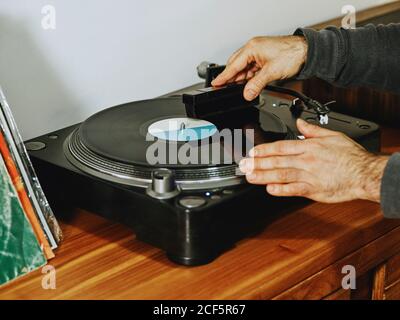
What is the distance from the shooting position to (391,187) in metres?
1.11

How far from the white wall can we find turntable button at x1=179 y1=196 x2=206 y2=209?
56 centimetres

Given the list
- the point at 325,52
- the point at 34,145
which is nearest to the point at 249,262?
the point at 34,145

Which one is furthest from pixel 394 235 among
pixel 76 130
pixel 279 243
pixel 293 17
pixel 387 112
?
pixel 293 17

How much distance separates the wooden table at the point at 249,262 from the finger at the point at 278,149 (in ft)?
0.47

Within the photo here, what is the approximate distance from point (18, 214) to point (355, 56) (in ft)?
2.53

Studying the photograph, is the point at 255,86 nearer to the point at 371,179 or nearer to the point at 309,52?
the point at 309,52

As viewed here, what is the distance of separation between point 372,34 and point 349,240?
0.52 meters

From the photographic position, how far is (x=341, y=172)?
1.14m

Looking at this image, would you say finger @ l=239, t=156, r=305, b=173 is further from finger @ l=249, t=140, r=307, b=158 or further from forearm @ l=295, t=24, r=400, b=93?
forearm @ l=295, t=24, r=400, b=93

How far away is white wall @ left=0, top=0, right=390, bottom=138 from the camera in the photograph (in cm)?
144

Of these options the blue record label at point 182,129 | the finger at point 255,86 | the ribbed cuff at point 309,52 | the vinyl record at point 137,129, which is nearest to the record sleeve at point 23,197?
the vinyl record at point 137,129

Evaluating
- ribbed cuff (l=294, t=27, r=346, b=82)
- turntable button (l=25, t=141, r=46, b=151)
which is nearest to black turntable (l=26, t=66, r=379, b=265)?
turntable button (l=25, t=141, r=46, b=151)
